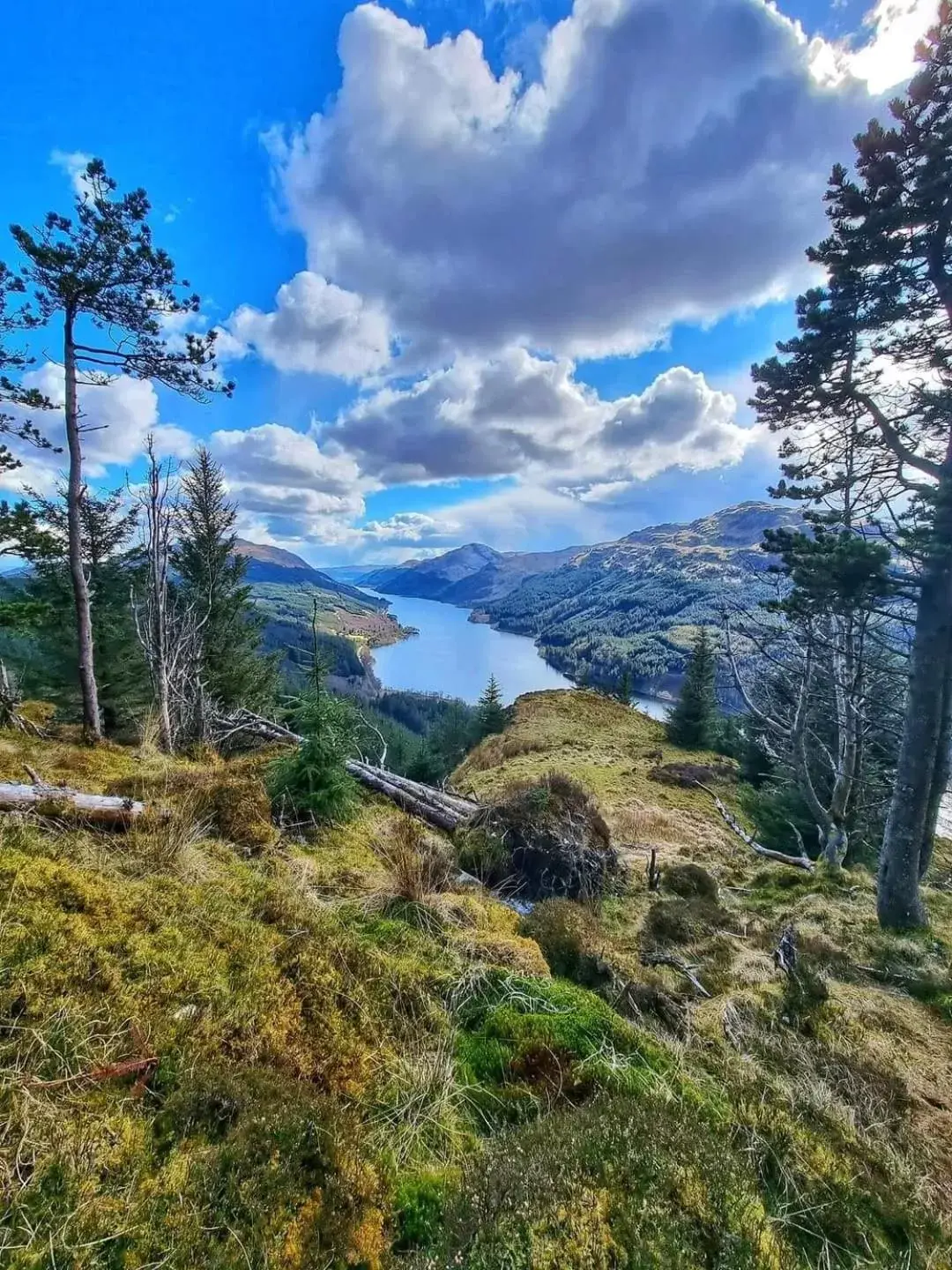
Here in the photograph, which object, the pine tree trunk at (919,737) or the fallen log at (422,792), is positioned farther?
the fallen log at (422,792)

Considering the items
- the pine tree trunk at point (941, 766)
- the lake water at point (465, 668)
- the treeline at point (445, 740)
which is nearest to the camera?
the pine tree trunk at point (941, 766)

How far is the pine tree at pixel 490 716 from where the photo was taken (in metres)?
28.9

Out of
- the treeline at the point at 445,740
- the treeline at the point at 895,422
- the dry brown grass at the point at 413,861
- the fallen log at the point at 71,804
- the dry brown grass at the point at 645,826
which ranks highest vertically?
the treeline at the point at 895,422

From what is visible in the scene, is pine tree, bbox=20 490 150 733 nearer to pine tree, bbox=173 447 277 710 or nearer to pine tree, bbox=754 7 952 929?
pine tree, bbox=173 447 277 710

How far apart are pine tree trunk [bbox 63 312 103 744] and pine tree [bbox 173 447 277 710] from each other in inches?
269

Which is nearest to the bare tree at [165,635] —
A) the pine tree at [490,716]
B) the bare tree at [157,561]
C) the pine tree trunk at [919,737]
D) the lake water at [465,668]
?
the bare tree at [157,561]

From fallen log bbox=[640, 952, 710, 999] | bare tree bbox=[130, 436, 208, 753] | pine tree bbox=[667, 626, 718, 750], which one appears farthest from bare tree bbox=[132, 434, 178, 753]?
pine tree bbox=[667, 626, 718, 750]

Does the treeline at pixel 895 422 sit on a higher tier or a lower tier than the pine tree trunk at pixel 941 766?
higher

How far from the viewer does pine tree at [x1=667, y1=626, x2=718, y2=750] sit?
26.5 metres

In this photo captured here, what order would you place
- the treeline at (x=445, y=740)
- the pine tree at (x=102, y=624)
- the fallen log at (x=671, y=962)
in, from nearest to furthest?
1. the fallen log at (x=671, y=962)
2. the pine tree at (x=102, y=624)
3. the treeline at (x=445, y=740)

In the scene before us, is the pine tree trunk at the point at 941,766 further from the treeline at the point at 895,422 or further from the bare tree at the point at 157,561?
the bare tree at the point at 157,561

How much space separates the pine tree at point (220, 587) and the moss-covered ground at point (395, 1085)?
13.9m

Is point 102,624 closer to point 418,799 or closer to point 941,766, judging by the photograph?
point 418,799

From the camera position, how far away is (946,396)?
6.27 meters
